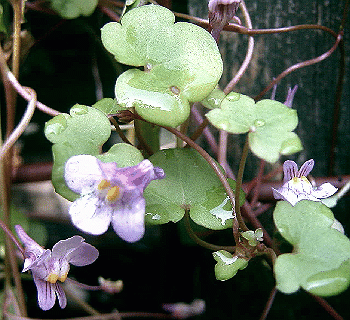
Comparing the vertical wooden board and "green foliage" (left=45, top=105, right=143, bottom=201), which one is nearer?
"green foliage" (left=45, top=105, right=143, bottom=201)

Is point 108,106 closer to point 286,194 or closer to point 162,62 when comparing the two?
point 162,62

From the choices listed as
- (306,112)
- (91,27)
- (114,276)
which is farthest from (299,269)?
(114,276)

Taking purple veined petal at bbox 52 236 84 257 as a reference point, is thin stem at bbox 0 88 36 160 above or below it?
above

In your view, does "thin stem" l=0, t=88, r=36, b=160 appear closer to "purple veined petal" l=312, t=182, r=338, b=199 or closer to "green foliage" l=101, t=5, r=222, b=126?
"green foliage" l=101, t=5, r=222, b=126

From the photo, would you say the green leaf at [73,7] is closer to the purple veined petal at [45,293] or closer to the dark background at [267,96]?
the dark background at [267,96]

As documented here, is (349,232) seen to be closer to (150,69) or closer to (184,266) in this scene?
(184,266)

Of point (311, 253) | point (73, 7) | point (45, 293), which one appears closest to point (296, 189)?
point (311, 253)

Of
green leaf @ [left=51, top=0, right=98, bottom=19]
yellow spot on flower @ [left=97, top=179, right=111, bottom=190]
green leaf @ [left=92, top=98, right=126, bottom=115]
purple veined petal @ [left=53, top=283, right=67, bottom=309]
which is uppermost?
green leaf @ [left=51, top=0, right=98, bottom=19]

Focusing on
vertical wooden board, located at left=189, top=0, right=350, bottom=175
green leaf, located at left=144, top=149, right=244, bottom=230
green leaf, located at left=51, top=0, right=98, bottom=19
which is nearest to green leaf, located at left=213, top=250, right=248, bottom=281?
green leaf, located at left=144, top=149, right=244, bottom=230
